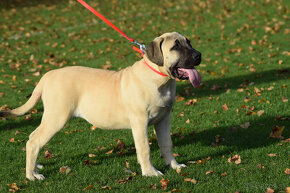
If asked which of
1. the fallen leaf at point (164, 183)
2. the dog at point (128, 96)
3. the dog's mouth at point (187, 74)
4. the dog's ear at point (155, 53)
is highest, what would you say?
the dog's ear at point (155, 53)

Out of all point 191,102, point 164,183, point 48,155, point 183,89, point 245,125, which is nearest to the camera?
point 164,183

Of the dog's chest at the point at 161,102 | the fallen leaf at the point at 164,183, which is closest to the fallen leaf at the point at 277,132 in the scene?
the dog's chest at the point at 161,102

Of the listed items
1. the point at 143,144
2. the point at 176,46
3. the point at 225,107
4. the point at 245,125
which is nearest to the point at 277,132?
the point at 245,125

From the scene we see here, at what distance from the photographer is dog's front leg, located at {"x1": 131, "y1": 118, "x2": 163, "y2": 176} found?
16.8 feet

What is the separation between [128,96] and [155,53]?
662 mm

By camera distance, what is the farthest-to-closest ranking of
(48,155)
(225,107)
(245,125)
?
(225,107)
(245,125)
(48,155)

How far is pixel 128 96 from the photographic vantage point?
16.9 ft

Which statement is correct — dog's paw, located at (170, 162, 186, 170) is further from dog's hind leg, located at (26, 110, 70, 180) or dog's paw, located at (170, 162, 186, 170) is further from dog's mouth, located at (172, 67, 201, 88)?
dog's hind leg, located at (26, 110, 70, 180)

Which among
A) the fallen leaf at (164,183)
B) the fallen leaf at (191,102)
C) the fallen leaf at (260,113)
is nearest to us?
the fallen leaf at (164,183)

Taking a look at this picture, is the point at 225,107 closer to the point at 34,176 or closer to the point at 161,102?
the point at 161,102

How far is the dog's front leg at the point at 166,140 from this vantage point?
548cm

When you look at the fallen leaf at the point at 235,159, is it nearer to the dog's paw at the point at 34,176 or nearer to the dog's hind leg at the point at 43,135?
the dog's hind leg at the point at 43,135

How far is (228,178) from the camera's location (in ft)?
16.1

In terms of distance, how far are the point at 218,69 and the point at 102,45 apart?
19.1ft
